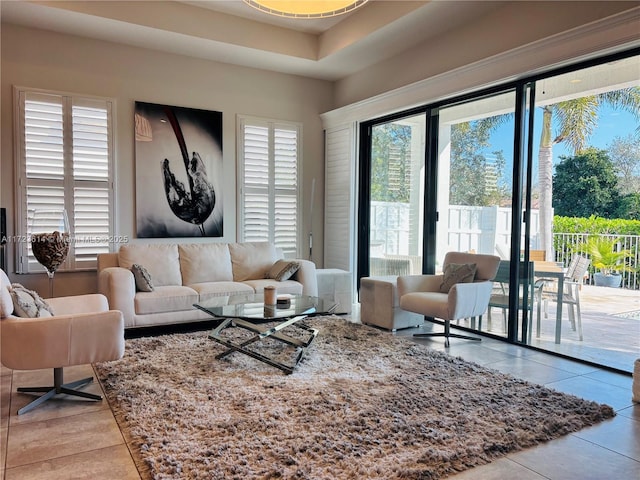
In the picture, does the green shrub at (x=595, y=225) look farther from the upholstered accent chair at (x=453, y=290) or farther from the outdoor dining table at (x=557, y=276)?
the upholstered accent chair at (x=453, y=290)

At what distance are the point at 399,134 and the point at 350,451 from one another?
4356 mm

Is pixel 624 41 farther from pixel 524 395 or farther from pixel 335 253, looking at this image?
pixel 335 253

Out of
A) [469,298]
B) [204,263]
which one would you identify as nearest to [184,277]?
[204,263]

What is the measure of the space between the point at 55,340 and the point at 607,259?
4.06 meters

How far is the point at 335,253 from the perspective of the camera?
658cm

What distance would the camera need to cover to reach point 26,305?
2.81m

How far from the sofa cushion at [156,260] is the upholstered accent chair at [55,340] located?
6.28 feet

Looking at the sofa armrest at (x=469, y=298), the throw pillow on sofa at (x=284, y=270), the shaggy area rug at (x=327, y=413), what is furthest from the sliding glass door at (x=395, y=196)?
the shaggy area rug at (x=327, y=413)

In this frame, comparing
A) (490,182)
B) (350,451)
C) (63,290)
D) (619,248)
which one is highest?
(490,182)

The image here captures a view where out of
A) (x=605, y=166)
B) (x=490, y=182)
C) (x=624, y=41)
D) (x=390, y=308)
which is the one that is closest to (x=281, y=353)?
(x=390, y=308)

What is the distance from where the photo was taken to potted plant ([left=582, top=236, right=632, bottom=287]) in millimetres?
3715

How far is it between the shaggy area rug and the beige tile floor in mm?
76

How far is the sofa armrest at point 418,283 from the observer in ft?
15.3

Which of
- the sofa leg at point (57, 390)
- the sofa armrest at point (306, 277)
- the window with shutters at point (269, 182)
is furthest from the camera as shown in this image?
the window with shutters at point (269, 182)
